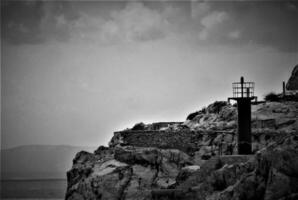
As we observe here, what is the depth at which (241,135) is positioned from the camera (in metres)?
40.9

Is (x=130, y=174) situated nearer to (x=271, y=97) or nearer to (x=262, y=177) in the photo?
(x=271, y=97)

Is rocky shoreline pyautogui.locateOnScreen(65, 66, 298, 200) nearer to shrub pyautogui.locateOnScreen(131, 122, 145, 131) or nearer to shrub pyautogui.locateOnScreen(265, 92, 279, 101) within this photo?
shrub pyautogui.locateOnScreen(131, 122, 145, 131)

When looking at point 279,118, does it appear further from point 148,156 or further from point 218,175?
point 218,175

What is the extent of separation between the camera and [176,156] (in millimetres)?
46000

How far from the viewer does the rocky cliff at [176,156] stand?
38625 millimetres

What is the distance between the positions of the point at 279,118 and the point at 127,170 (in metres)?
10.3

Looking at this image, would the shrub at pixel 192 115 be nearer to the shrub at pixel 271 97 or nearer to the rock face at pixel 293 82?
the shrub at pixel 271 97

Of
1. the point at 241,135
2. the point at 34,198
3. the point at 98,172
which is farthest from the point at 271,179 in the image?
the point at 34,198

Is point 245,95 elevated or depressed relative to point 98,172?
elevated

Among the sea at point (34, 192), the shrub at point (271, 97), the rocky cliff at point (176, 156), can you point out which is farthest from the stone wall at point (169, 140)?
the sea at point (34, 192)

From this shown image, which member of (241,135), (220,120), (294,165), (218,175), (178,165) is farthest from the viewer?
(220,120)

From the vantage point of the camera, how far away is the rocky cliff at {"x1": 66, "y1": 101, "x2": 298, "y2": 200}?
38.6m

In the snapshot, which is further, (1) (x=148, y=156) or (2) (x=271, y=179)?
(1) (x=148, y=156)

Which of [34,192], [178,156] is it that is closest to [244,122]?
[178,156]
